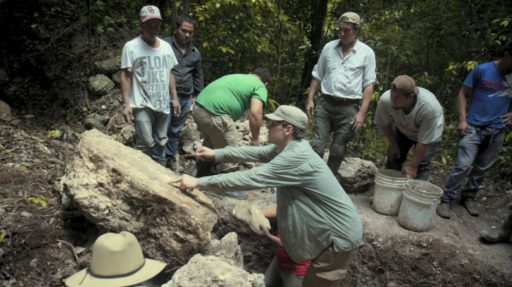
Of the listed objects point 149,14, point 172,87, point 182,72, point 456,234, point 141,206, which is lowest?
point 456,234

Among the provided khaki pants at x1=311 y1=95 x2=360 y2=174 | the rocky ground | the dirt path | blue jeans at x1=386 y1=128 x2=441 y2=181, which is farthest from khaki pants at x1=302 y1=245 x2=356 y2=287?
blue jeans at x1=386 y1=128 x2=441 y2=181

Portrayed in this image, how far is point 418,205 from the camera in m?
4.08

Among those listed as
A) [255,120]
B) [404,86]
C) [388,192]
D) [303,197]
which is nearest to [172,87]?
[255,120]

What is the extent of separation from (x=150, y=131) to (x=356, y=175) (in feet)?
8.88

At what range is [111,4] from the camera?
745cm

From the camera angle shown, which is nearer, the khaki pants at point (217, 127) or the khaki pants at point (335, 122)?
the khaki pants at point (217, 127)

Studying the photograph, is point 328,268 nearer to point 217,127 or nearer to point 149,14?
point 217,127

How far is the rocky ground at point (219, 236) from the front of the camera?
319 centimetres

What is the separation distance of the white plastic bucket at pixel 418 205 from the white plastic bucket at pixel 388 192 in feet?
0.45

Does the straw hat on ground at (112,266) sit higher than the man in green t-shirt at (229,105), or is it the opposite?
the man in green t-shirt at (229,105)

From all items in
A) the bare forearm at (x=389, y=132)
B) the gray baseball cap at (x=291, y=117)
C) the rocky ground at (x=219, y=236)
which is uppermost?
the gray baseball cap at (x=291, y=117)

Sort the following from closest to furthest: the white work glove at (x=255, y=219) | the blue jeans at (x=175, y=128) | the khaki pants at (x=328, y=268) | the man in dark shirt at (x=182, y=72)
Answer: the khaki pants at (x=328, y=268) < the white work glove at (x=255, y=219) < the man in dark shirt at (x=182, y=72) < the blue jeans at (x=175, y=128)

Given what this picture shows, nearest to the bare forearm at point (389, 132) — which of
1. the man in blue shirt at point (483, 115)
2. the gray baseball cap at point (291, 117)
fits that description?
the man in blue shirt at point (483, 115)

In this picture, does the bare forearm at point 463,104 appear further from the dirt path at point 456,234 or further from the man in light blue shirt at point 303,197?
the man in light blue shirt at point 303,197
